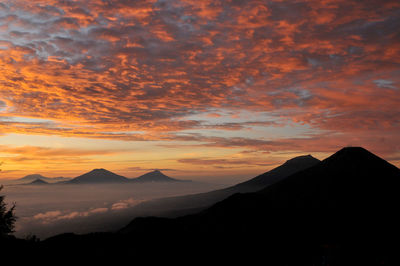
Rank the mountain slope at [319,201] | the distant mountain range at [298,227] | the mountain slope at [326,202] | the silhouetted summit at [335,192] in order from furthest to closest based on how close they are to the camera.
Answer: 1. the silhouetted summit at [335,192]
2. the mountain slope at [319,201]
3. the mountain slope at [326,202]
4. the distant mountain range at [298,227]

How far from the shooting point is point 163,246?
6712cm

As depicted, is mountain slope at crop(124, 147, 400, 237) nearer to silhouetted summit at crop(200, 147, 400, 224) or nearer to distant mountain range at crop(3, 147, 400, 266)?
silhouetted summit at crop(200, 147, 400, 224)

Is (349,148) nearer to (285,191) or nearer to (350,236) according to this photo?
(285,191)

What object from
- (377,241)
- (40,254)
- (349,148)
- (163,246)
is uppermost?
(349,148)

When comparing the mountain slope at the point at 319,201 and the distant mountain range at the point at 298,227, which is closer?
the distant mountain range at the point at 298,227

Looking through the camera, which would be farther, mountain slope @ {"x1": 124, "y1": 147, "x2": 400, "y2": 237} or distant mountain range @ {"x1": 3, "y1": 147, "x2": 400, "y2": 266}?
mountain slope @ {"x1": 124, "y1": 147, "x2": 400, "y2": 237}

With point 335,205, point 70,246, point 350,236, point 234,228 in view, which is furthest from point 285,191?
point 70,246

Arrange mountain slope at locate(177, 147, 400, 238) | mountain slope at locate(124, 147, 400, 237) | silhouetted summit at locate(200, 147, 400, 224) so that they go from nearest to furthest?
1. mountain slope at locate(177, 147, 400, 238)
2. mountain slope at locate(124, 147, 400, 237)
3. silhouetted summit at locate(200, 147, 400, 224)

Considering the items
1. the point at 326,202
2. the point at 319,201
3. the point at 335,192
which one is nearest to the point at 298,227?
the point at 326,202

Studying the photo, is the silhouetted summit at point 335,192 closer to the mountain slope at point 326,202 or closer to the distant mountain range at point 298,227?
the mountain slope at point 326,202

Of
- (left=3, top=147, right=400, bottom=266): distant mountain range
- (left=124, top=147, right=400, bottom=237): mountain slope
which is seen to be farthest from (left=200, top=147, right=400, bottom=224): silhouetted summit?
(left=3, top=147, right=400, bottom=266): distant mountain range

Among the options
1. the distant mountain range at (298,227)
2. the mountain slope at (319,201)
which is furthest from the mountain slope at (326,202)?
the distant mountain range at (298,227)

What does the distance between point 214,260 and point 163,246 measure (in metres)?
12.5

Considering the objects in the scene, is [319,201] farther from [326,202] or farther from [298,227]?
[298,227]
